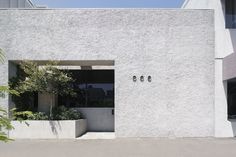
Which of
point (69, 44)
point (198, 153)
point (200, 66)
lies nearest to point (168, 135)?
point (200, 66)

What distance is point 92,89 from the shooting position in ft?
68.0

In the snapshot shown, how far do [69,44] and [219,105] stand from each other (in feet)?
24.4

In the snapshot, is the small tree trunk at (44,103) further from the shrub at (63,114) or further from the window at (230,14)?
the window at (230,14)

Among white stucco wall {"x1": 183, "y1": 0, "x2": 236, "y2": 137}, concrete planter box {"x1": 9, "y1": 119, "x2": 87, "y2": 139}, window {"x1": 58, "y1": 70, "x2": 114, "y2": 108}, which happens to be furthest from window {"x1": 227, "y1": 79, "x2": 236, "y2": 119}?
concrete planter box {"x1": 9, "y1": 119, "x2": 87, "y2": 139}

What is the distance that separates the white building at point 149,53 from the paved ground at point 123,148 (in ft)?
3.87

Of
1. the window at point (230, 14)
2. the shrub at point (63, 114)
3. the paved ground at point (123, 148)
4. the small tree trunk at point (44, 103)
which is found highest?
the window at point (230, 14)

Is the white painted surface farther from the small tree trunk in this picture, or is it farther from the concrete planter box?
the concrete planter box

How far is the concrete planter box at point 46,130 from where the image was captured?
16156 mm

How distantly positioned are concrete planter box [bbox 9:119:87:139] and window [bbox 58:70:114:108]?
12.7 feet

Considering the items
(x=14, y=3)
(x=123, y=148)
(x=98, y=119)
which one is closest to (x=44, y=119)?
(x=98, y=119)

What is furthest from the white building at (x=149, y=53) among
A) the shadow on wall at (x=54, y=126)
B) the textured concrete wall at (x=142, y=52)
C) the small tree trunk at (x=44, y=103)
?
the shadow on wall at (x=54, y=126)

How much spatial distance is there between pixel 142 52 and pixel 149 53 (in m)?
0.33

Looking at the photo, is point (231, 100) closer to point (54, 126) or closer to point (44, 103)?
point (54, 126)

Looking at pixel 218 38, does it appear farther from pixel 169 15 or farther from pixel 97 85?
pixel 97 85
